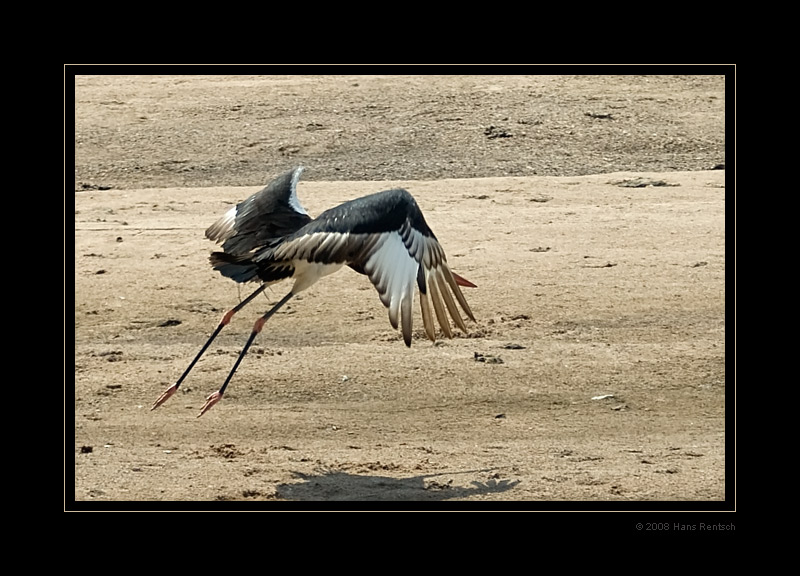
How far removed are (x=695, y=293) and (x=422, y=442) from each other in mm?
3538

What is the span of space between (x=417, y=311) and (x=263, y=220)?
1978mm

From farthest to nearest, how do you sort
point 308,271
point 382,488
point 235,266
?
point 235,266 < point 308,271 < point 382,488

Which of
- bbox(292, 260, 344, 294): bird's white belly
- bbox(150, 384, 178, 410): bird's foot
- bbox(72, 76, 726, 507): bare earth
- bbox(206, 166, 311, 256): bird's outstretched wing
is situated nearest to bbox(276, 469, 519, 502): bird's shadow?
bbox(72, 76, 726, 507): bare earth

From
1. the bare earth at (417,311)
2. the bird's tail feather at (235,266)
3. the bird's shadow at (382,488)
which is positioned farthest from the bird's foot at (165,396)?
the bird's shadow at (382,488)

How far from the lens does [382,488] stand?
303 inches

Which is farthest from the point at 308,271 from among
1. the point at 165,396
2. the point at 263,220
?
the point at 165,396

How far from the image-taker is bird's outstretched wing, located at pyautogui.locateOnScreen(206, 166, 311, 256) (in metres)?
8.55

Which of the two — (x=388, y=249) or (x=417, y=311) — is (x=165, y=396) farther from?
(x=417, y=311)

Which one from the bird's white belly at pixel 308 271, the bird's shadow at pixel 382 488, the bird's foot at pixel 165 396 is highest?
the bird's white belly at pixel 308 271

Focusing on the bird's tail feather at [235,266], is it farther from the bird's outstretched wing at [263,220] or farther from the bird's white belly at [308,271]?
the bird's white belly at [308,271]

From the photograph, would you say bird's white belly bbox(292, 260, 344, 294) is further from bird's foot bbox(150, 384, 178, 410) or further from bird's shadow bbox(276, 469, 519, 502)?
bird's shadow bbox(276, 469, 519, 502)

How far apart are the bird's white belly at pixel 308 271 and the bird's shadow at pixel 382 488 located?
50.3 inches

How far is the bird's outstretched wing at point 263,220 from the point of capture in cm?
855

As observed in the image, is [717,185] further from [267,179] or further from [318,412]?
[318,412]
